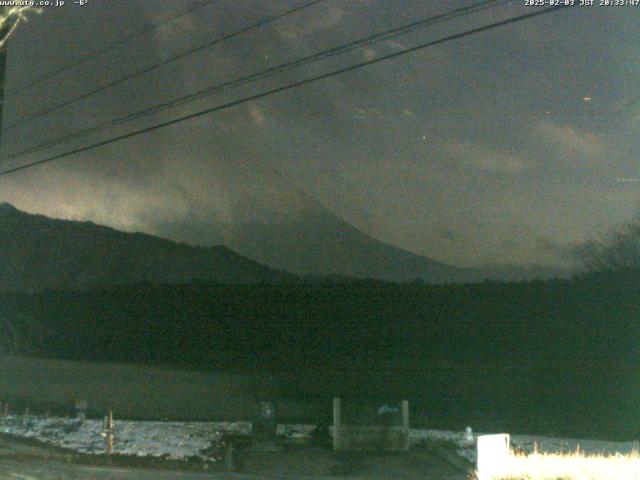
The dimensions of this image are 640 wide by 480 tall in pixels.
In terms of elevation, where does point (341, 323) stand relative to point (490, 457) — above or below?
above

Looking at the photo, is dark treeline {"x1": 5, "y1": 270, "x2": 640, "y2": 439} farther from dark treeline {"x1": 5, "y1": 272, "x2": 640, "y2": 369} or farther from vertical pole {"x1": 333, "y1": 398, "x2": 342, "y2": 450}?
vertical pole {"x1": 333, "y1": 398, "x2": 342, "y2": 450}

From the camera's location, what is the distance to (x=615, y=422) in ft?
94.9

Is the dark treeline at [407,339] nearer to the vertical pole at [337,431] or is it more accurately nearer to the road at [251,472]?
the vertical pole at [337,431]

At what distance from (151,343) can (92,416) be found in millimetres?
41077

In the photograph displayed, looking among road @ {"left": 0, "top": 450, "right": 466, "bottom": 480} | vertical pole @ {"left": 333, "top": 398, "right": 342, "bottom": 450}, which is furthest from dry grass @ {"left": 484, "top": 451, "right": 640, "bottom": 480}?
vertical pole @ {"left": 333, "top": 398, "right": 342, "bottom": 450}

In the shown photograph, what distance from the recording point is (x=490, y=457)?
34.4 feet

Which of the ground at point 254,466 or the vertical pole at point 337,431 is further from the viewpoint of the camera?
the vertical pole at point 337,431

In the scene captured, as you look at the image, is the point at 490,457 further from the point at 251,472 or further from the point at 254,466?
the point at 254,466

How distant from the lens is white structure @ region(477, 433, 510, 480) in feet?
33.7

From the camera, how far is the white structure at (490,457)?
10.3m

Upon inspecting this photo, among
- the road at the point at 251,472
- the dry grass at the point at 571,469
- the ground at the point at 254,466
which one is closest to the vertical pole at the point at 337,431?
the ground at the point at 254,466

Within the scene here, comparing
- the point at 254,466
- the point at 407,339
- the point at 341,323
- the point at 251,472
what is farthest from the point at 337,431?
the point at 341,323

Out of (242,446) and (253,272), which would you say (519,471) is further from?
(253,272)

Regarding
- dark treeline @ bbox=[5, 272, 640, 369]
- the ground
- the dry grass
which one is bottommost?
the ground
